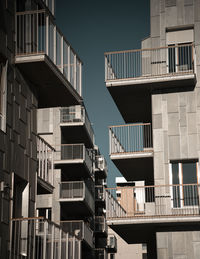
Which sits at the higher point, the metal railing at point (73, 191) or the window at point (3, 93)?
the metal railing at point (73, 191)

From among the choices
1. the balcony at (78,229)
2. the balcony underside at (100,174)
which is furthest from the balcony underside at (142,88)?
the balcony underside at (100,174)

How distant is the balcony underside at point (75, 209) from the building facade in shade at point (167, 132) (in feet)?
43.0

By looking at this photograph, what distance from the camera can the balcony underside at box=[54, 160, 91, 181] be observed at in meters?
43.6

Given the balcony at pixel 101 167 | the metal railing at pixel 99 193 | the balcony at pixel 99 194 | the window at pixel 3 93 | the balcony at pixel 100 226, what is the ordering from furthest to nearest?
1. the balcony at pixel 101 167
2. the metal railing at pixel 99 193
3. the balcony at pixel 99 194
4. the balcony at pixel 100 226
5. the window at pixel 3 93

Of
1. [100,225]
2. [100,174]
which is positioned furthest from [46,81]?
[100,174]

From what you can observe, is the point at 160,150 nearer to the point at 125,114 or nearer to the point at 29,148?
the point at 125,114

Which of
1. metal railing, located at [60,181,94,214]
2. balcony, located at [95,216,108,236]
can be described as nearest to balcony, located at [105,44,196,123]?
metal railing, located at [60,181,94,214]

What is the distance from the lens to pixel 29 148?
1989 cm

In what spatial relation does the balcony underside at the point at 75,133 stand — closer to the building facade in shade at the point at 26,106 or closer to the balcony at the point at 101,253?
the balcony at the point at 101,253

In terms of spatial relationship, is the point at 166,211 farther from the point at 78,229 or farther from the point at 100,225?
the point at 100,225

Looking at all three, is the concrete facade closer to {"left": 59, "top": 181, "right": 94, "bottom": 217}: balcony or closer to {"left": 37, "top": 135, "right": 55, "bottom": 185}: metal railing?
{"left": 37, "top": 135, "right": 55, "bottom": 185}: metal railing

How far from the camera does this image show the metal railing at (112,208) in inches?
1043

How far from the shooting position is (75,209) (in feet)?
149

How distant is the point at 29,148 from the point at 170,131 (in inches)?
355
